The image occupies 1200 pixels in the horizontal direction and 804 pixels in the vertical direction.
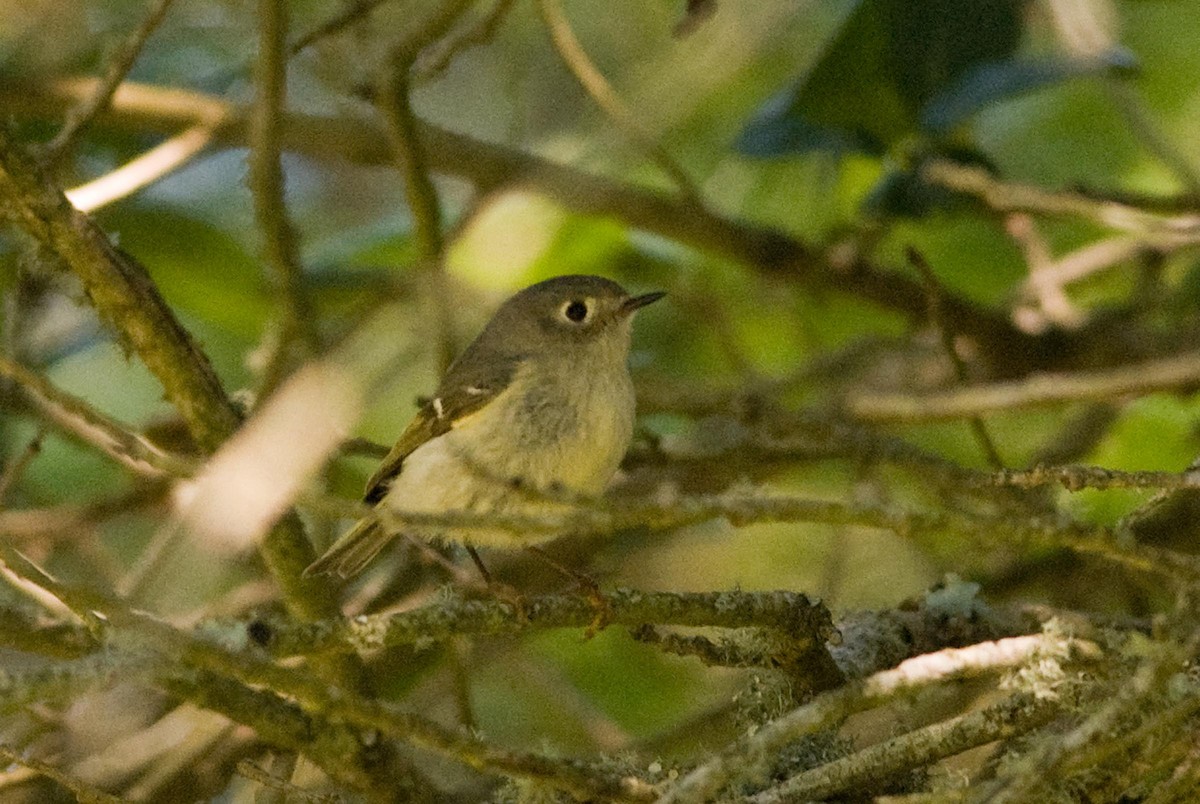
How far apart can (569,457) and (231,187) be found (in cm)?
212

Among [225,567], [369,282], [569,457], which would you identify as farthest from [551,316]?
[225,567]

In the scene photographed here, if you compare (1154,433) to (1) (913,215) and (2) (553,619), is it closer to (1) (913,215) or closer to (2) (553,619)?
(1) (913,215)

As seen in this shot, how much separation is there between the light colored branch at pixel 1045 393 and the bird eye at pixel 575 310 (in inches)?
30.7

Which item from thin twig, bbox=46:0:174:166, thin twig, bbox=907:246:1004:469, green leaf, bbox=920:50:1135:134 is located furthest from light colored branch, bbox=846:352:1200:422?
thin twig, bbox=46:0:174:166

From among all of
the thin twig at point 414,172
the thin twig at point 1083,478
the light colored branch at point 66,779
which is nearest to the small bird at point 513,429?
the thin twig at point 414,172

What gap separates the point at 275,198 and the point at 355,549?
2.42 feet

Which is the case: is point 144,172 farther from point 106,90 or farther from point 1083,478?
point 1083,478

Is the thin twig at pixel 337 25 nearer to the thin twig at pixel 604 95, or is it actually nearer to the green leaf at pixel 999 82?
the thin twig at pixel 604 95

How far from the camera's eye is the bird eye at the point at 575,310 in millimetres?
3098

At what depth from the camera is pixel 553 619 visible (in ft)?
6.94

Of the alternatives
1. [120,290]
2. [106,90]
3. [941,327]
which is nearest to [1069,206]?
[941,327]

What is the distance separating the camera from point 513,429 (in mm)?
2695

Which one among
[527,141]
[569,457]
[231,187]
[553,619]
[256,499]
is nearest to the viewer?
[553,619]

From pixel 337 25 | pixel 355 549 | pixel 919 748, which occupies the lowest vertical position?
pixel 919 748
